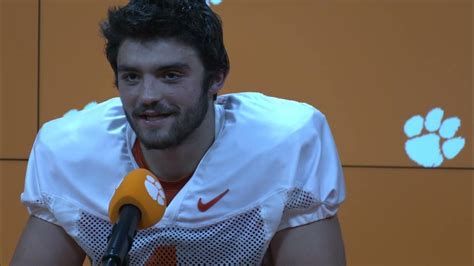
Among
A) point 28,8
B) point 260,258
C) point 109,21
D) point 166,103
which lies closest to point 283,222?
point 260,258

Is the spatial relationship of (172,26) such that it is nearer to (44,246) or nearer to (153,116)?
(153,116)

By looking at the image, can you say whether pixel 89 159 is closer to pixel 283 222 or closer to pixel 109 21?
pixel 109 21

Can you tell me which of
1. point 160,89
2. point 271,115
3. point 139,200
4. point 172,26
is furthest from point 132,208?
point 271,115

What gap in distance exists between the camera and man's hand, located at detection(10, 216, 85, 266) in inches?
73.8

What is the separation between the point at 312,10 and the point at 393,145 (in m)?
0.48

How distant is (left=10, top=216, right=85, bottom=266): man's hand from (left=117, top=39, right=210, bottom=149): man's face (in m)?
0.29

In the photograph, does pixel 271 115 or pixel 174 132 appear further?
pixel 271 115

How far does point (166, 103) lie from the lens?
5.74 ft

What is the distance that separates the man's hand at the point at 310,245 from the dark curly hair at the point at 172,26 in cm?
35

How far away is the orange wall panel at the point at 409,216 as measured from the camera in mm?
2766

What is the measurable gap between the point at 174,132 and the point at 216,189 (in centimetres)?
16

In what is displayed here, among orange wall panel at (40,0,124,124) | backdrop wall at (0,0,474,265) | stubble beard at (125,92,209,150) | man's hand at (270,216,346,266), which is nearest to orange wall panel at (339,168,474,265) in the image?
backdrop wall at (0,0,474,265)

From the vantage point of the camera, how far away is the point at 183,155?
1893mm

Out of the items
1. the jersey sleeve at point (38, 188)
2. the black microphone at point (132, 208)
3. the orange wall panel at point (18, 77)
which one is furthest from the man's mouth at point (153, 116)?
the orange wall panel at point (18, 77)
